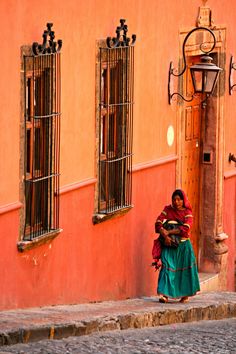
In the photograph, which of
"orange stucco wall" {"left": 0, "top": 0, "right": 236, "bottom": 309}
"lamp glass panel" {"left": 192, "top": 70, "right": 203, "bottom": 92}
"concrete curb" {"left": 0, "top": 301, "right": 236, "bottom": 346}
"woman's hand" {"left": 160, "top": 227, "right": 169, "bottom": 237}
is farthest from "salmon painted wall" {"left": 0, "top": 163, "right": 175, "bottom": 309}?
"lamp glass panel" {"left": 192, "top": 70, "right": 203, "bottom": 92}

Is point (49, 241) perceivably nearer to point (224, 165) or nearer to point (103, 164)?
point (103, 164)

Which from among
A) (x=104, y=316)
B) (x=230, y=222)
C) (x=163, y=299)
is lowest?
(x=163, y=299)

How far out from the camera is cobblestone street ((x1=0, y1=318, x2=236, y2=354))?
11.2 meters

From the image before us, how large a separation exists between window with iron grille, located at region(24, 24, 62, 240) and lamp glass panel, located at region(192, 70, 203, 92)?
3269mm

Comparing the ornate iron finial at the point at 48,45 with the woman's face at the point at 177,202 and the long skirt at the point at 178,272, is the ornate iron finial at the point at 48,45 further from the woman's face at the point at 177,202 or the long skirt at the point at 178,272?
the long skirt at the point at 178,272

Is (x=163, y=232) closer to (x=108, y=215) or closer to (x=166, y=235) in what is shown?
(x=166, y=235)

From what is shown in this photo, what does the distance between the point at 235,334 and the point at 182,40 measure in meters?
5.36

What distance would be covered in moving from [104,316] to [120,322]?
272 mm

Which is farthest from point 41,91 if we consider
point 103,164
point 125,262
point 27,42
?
point 125,262

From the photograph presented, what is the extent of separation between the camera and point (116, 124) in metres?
15.7

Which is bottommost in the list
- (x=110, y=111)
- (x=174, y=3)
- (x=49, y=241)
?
(x=49, y=241)

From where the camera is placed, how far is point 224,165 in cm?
1970

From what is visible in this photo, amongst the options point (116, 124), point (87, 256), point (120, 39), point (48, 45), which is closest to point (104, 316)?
point (87, 256)

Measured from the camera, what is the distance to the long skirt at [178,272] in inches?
613
